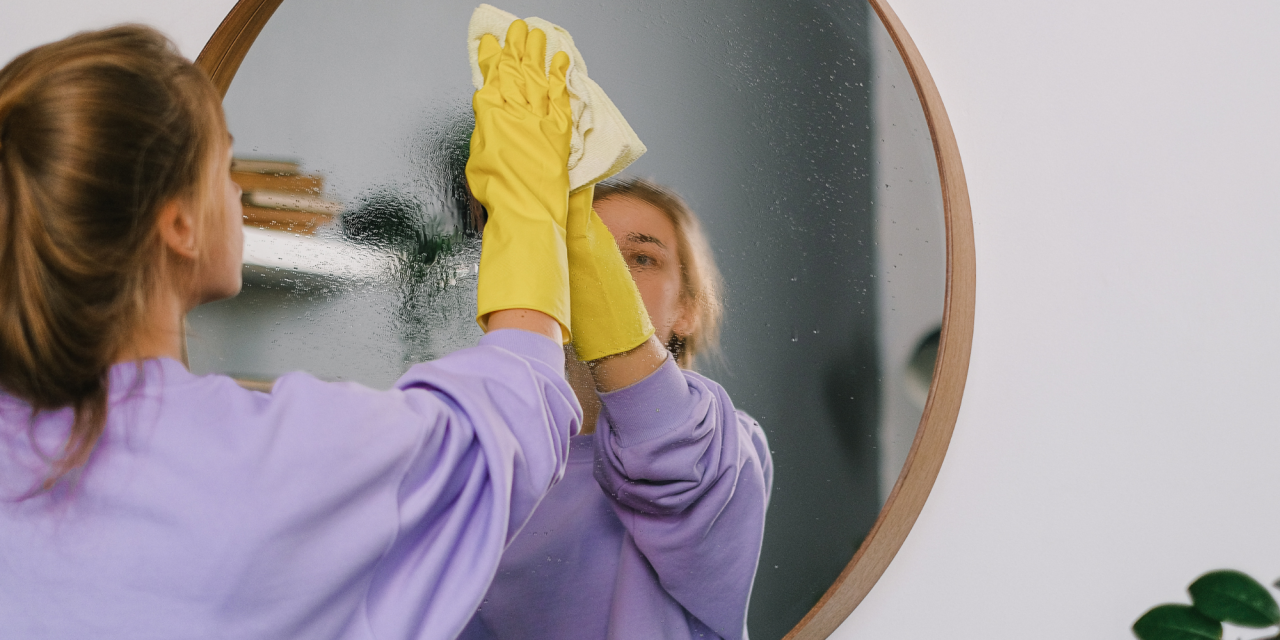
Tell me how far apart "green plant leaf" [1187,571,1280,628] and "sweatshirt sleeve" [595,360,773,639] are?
17.2 inches

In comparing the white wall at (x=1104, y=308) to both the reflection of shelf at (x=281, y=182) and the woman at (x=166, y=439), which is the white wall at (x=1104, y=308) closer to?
the reflection of shelf at (x=281, y=182)

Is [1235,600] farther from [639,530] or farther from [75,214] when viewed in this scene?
[75,214]

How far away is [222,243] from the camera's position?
1.83 feet

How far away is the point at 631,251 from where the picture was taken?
2.47 feet

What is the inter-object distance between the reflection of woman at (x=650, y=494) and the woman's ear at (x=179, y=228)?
0.98ft

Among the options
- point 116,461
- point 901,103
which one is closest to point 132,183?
point 116,461

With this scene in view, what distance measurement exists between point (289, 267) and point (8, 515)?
1.18 ft

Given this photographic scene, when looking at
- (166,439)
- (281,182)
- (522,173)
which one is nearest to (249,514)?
(166,439)

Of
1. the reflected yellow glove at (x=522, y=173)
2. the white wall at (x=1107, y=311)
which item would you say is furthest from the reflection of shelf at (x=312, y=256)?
the white wall at (x=1107, y=311)

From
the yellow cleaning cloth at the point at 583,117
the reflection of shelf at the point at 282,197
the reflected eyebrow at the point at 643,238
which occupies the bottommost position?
the reflection of shelf at the point at 282,197

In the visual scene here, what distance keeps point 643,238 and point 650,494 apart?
247 mm

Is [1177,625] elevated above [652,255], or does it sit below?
below

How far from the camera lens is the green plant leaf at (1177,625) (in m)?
0.76

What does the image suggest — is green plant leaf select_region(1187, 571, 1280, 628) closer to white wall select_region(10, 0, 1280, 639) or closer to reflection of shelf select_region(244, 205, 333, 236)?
white wall select_region(10, 0, 1280, 639)
